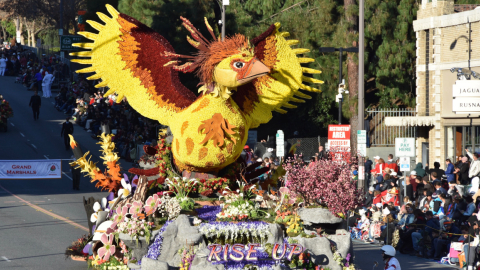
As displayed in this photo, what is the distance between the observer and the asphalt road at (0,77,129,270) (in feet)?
49.5

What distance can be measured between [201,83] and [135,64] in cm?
170

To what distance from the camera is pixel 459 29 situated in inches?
1065

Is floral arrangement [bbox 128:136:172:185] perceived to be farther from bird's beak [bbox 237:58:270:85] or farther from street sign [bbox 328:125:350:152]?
street sign [bbox 328:125:350:152]

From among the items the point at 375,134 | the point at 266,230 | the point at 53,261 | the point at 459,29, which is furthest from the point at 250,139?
the point at 266,230

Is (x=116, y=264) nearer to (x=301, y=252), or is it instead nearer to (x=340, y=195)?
(x=301, y=252)

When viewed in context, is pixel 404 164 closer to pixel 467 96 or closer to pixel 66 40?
pixel 467 96

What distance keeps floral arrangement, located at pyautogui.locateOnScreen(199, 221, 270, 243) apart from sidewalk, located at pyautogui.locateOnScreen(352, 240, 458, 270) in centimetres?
305

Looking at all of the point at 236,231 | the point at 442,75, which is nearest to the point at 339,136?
the point at 236,231

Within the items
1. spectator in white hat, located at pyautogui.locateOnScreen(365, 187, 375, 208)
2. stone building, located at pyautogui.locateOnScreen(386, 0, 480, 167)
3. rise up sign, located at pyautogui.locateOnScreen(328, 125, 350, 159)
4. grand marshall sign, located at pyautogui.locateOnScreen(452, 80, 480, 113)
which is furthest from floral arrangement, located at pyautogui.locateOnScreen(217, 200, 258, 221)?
stone building, located at pyautogui.locateOnScreen(386, 0, 480, 167)

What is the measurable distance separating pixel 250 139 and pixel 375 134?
627cm

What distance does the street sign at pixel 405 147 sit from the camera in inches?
704

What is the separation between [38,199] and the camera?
22688mm

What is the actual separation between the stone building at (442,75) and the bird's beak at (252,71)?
15.2 metres

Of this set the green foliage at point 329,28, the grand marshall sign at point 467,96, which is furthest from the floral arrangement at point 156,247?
the green foliage at point 329,28
